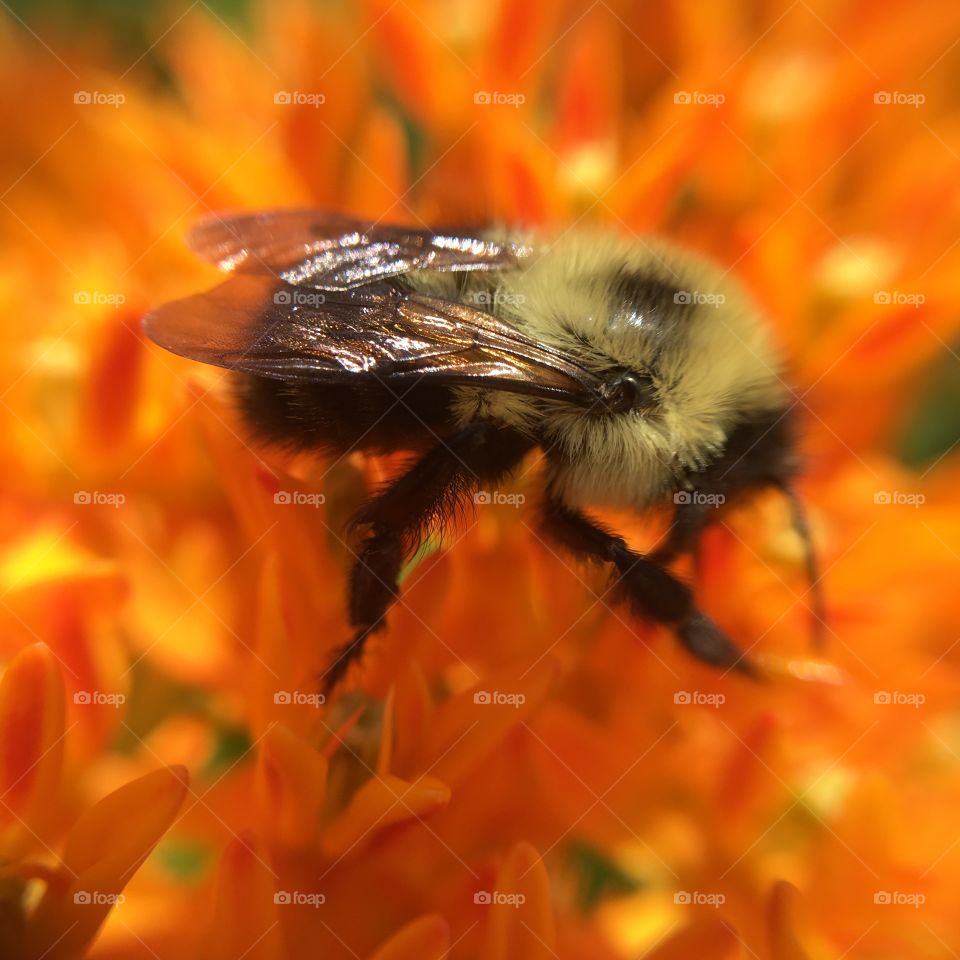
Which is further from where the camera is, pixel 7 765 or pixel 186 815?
pixel 186 815

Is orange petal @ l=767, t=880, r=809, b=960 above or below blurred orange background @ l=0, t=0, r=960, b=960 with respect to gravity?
below

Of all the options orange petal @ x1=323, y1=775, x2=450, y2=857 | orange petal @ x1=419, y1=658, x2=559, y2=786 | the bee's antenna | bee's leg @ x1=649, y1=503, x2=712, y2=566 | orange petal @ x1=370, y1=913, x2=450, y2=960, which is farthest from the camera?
the bee's antenna

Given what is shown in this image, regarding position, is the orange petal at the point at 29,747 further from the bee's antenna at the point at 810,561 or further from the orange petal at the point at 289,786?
the bee's antenna at the point at 810,561

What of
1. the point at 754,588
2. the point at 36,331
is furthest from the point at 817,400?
the point at 36,331

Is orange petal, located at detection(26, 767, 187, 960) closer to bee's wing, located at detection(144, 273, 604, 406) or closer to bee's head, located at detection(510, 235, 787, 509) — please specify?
bee's wing, located at detection(144, 273, 604, 406)

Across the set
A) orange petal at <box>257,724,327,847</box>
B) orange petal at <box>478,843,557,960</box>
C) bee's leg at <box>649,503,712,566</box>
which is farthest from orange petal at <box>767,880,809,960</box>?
orange petal at <box>257,724,327,847</box>

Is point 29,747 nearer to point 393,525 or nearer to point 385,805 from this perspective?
point 385,805

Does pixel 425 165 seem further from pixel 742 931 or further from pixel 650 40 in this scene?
pixel 742 931
